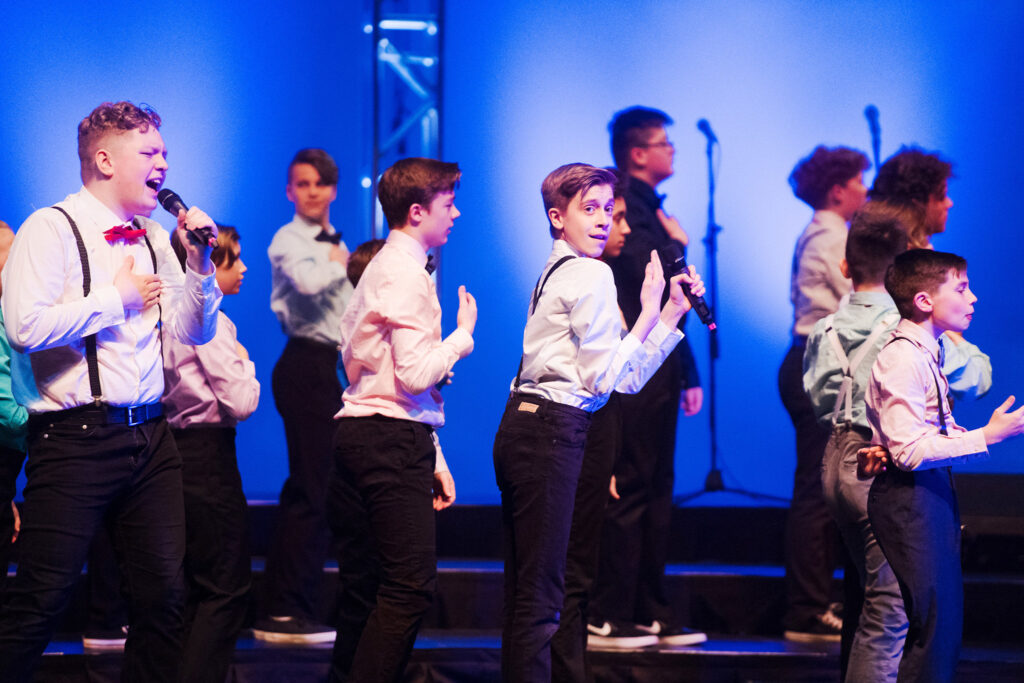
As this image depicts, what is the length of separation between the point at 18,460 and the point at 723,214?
4.26m

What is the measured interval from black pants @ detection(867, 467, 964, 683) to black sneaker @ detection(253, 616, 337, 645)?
2.11 metres

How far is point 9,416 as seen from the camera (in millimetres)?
3098

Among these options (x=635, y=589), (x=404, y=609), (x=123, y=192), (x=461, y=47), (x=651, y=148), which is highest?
(x=461, y=47)

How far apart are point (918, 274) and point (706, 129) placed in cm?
342

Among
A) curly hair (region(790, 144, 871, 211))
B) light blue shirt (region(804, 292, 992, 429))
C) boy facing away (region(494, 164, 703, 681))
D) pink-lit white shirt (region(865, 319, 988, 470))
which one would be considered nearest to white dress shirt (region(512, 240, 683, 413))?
boy facing away (region(494, 164, 703, 681))

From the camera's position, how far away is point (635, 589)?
4.13m

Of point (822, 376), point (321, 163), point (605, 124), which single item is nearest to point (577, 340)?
point (822, 376)

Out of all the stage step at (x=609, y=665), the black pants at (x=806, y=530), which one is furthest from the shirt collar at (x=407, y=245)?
the black pants at (x=806, y=530)

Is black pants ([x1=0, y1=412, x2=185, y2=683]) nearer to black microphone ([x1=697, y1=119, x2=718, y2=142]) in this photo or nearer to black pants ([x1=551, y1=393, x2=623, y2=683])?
black pants ([x1=551, y1=393, x2=623, y2=683])

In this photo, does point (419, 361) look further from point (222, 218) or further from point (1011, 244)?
point (1011, 244)

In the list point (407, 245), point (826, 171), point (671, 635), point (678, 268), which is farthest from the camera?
point (826, 171)

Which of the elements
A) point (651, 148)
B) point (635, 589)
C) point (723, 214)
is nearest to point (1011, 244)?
point (723, 214)

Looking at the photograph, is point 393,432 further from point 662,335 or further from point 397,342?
point 662,335

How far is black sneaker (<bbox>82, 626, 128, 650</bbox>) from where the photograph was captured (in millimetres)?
4008
